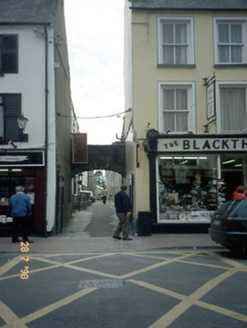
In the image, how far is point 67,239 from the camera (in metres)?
13.5

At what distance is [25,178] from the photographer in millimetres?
14750

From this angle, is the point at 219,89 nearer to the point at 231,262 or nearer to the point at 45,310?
the point at 231,262

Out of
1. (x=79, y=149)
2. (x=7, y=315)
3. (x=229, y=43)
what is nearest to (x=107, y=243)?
(x=7, y=315)

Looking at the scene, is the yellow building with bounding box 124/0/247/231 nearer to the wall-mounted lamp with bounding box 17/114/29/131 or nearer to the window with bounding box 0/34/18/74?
the wall-mounted lamp with bounding box 17/114/29/131

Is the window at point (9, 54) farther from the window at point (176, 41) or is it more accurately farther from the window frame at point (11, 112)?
the window at point (176, 41)

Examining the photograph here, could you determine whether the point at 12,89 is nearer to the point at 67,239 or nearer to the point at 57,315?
the point at 67,239

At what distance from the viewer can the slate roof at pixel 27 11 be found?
599 inches

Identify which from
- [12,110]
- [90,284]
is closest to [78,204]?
[12,110]

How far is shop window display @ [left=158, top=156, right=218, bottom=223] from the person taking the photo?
15.2 m

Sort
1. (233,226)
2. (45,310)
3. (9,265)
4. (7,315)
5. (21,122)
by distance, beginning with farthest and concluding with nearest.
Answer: (21,122), (233,226), (9,265), (45,310), (7,315)

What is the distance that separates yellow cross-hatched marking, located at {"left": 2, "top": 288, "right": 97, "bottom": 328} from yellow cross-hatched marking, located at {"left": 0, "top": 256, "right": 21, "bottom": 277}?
2449mm

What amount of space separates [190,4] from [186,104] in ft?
13.6

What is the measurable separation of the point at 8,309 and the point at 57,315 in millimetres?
830
